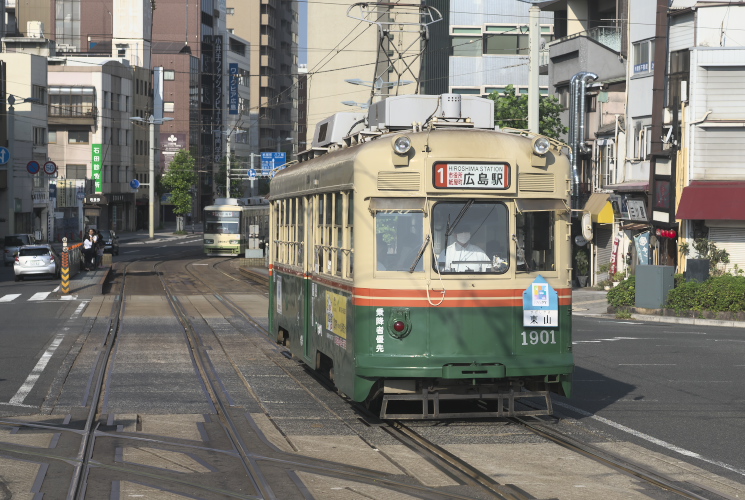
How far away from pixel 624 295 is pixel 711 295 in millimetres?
2750

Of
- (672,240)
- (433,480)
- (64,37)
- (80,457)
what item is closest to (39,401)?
(80,457)

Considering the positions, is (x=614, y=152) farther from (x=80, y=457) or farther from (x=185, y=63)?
(x=185, y=63)

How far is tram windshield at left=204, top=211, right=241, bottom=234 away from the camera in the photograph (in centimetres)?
6281

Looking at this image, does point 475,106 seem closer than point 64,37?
Yes

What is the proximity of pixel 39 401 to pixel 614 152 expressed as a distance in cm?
2860

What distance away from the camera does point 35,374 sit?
16.1 meters

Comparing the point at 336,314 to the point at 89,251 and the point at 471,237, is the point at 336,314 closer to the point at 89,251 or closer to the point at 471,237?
the point at 471,237

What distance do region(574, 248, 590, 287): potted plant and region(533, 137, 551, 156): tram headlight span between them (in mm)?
30013

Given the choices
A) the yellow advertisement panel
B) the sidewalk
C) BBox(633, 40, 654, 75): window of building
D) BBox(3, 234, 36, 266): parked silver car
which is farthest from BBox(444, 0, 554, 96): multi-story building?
the yellow advertisement panel

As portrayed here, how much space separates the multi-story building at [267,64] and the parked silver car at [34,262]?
97761mm

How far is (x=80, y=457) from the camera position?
983 centimetres

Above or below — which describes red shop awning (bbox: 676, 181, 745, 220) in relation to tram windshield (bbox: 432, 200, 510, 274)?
above

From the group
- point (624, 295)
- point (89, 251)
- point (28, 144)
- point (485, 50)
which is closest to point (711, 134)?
point (624, 295)

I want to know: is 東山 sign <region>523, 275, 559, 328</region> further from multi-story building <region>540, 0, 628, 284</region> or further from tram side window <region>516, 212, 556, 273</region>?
multi-story building <region>540, 0, 628, 284</region>
